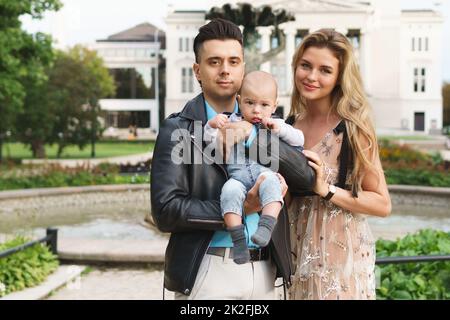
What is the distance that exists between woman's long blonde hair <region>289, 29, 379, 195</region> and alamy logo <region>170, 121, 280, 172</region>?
1.90 ft

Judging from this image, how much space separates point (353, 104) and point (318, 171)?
43 centimetres

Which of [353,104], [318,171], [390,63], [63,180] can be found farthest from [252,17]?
[390,63]

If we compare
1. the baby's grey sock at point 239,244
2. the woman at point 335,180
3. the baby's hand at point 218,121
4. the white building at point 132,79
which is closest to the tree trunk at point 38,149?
the woman at point 335,180

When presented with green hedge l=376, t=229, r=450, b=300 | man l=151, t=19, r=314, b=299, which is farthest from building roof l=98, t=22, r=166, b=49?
man l=151, t=19, r=314, b=299

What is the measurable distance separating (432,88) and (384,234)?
6353 cm

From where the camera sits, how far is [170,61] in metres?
70.1

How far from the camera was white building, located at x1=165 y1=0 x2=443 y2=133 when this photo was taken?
68188mm

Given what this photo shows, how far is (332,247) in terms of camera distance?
9.96 ft

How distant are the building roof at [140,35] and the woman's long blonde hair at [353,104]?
7946 centimetres

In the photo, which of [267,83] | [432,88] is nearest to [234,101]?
[267,83]

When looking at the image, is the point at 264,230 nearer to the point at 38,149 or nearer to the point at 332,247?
the point at 332,247

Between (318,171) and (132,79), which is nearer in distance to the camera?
(318,171)

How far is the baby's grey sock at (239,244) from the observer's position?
7.75 ft

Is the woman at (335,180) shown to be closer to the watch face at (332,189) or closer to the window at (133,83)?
the watch face at (332,189)
